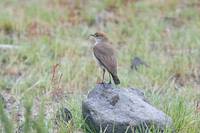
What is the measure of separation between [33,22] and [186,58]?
242 centimetres

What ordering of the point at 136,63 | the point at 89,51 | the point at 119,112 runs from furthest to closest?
the point at 89,51 → the point at 136,63 → the point at 119,112

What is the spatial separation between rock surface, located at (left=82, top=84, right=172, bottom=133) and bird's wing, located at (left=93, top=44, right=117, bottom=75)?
0.16 metres

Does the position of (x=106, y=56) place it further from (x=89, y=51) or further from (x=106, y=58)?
(x=89, y=51)

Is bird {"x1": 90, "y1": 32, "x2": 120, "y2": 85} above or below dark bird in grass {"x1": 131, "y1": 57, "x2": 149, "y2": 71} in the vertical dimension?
above

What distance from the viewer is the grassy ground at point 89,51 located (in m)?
5.95

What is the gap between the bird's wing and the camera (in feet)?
17.4

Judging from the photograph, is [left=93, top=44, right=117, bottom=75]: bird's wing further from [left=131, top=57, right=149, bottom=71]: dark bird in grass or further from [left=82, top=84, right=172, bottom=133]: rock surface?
[left=131, top=57, right=149, bottom=71]: dark bird in grass

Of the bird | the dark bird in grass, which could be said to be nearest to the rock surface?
the bird

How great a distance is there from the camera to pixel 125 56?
26.1 feet

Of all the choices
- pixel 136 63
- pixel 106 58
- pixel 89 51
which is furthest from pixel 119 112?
pixel 89 51

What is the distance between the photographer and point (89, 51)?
8.20m

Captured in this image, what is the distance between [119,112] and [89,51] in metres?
3.31

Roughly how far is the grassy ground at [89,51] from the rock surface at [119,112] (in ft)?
0.67

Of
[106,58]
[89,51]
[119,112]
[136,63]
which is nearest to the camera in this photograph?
[119,112]
